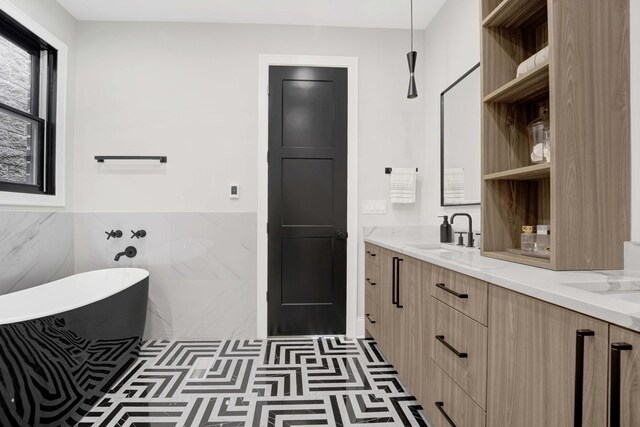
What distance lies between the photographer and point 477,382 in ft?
3.88

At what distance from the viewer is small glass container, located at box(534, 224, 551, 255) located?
1331mm

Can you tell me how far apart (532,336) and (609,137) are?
0.78 meters

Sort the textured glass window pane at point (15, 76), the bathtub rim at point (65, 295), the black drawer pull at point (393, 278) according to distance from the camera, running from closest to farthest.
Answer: the bathtub rim at point (65, 295)
the black drawer pull at point (393, 278)
the textured glass window pane at point (15, 76)

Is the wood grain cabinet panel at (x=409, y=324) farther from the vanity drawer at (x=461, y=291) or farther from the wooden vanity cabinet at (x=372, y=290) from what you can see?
the wooden vanity cabinet at (x=372, y=290)

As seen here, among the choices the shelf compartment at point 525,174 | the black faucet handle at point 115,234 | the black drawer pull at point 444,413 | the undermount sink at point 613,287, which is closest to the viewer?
the undermount sink at point 613,287

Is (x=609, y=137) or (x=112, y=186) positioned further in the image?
(x=112, y=186)

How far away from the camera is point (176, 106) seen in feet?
9.29

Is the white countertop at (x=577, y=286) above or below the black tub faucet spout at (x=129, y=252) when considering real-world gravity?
above

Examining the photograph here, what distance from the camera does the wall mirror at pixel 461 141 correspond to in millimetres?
2127

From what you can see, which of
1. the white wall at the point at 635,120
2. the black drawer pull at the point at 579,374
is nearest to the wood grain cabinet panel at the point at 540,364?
the black drawer pull at the point at 579,374

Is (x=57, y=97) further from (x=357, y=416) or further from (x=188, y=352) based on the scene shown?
(x=357, y=416)

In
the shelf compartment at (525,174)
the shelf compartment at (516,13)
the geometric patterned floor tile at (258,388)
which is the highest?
the shelf compartment at (516,13)

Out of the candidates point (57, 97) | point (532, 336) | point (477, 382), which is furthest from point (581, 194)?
point (57, 97)

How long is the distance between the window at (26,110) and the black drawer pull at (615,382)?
3107 mm
